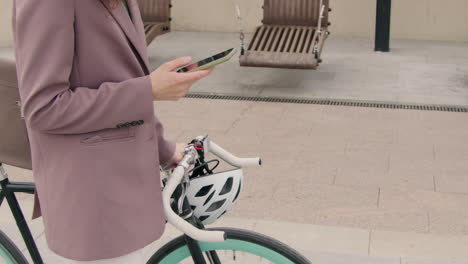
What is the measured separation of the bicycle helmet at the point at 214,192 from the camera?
2.33m

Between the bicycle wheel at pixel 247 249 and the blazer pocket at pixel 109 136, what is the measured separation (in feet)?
1.55

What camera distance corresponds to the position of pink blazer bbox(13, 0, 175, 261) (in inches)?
79.7

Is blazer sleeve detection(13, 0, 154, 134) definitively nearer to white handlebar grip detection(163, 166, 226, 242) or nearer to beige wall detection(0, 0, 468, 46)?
white handlebar grip detection(163, 166, 226, 242)

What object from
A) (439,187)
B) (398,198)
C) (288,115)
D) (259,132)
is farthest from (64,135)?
(288,115)

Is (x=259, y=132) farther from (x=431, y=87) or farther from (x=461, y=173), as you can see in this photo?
(x=431, y=87)

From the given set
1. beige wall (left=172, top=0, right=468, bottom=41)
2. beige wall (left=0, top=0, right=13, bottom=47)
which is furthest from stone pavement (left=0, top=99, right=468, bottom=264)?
beige wall (left=0, top=0, right=13, bottom=47)

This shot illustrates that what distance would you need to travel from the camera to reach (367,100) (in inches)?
308

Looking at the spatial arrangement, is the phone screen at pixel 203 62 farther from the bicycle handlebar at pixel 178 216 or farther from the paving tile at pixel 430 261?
the paving tile at pixel 430 261

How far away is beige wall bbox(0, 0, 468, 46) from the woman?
9.18 metres

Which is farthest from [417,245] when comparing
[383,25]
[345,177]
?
[383,25]

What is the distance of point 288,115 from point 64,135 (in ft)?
17.4

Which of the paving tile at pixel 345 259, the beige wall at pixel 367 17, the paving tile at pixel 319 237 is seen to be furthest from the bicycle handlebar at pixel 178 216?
the beige wall at pixel 367 17

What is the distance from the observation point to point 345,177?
5.63m

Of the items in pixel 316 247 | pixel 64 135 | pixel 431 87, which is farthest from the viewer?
pixel 431 87
